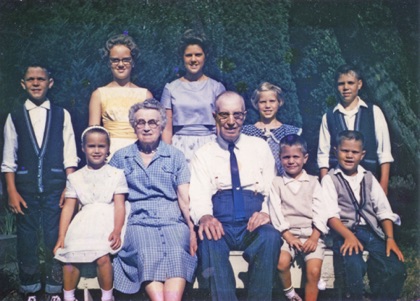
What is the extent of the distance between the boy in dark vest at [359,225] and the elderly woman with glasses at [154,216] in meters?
1.17

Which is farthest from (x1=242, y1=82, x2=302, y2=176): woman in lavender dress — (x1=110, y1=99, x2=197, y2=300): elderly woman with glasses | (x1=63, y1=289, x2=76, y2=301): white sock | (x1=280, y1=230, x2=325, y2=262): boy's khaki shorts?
(x1=63, y1=289, x2=76, y2=301): white sock

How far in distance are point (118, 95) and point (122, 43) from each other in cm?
44

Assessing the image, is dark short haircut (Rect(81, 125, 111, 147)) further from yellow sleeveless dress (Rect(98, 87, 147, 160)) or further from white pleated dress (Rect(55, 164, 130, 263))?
white pleated dress (Rect(55, 164, 130, 263))

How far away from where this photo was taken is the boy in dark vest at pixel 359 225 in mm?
4781

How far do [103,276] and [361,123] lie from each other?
8.04 ft

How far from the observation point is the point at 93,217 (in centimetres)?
476

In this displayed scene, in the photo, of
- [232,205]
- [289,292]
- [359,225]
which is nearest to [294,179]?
[232,205]

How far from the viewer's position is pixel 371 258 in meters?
4.82

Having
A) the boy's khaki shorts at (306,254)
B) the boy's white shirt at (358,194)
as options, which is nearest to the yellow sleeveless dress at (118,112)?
the boy's khaki shorts at (306,254)

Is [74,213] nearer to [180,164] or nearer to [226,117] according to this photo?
[180,164]

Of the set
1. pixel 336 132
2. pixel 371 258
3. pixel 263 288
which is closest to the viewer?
pixel 263 288

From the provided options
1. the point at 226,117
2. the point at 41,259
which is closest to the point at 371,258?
the point at 226,117

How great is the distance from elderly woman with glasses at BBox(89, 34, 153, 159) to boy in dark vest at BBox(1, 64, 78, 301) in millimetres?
296

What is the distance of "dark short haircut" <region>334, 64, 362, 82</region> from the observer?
16.9ft
